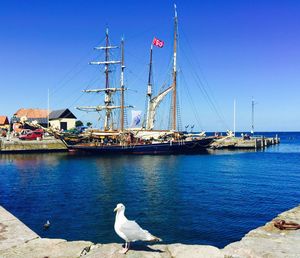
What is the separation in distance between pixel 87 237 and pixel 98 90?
215ft

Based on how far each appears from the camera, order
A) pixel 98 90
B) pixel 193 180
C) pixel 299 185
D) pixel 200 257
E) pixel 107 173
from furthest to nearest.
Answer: pixel 98 90 < pixel 107 173 < pixel 193 180 < pixel 299 185 < pixel 200 257

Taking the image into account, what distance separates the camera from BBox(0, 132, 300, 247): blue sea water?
16.0 m

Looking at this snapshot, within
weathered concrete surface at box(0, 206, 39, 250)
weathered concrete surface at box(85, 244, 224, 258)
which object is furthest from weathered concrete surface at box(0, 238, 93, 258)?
weathered concrete surface at box(85, 244, 224, 258)

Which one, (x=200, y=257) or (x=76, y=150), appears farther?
(x=76, y=150)

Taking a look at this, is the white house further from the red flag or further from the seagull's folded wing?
the seagull's folded wing

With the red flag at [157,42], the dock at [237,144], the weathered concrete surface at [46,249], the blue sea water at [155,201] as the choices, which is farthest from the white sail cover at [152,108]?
the weathered concrete surface at [46,249]

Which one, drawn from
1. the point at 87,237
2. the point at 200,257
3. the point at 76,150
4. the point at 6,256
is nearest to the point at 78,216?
the point at 87,237

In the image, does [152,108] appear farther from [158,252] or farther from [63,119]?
[158,252]

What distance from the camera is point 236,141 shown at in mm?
89125

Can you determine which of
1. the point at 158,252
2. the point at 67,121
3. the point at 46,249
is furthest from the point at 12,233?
the point at 67,121

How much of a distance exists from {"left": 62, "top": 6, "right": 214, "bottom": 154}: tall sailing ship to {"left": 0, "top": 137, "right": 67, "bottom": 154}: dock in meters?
2.67

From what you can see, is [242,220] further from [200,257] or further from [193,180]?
[193,180]

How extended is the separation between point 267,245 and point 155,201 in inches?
574

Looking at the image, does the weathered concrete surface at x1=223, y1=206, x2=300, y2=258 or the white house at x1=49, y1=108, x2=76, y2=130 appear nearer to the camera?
the weathered concrete surface at x1=223, y1=206, x2=300, y2=258
